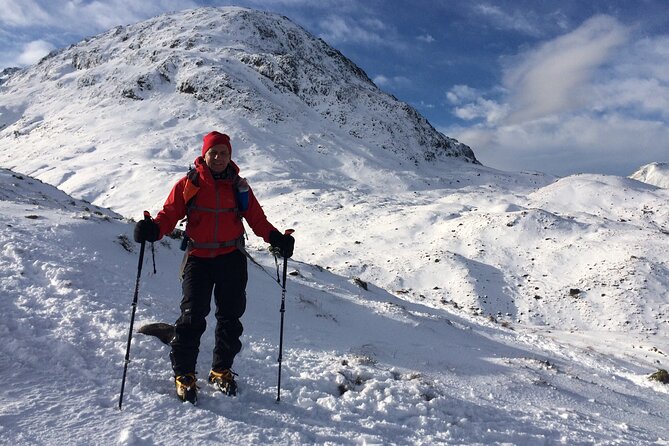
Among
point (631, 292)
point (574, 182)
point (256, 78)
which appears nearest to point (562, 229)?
point (631, 292)

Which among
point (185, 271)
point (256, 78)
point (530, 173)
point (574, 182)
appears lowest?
point (185, 271)

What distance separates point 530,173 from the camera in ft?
201

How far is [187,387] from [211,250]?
157 centimetres

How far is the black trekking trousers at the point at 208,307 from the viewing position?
4.93 metres

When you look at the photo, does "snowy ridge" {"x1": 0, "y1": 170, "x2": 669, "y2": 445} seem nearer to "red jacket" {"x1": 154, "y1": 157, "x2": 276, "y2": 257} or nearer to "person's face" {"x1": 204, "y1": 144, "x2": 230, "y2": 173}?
"red jacket" {"x1": 154, "y1": 157, "x2": 276, "y2": 257}

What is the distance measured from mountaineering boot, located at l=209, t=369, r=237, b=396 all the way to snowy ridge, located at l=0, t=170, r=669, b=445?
13cm

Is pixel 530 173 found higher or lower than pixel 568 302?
higher

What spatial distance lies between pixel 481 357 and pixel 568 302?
12.9m

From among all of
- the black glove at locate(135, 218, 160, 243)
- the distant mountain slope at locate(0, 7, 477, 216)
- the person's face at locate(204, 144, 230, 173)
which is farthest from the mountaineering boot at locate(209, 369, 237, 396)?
the distant mountain slope at locate(0, 7, 477, 216)

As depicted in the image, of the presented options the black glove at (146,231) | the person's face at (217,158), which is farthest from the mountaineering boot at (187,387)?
the person's face at (217,158)

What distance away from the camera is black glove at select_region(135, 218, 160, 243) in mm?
4719

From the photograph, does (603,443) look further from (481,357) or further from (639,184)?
(639,184)

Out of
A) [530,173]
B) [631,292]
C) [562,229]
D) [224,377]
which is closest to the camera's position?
[224,377]

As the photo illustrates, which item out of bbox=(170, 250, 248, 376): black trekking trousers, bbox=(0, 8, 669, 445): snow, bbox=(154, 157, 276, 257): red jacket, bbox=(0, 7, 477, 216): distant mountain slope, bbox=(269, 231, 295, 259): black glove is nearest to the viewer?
bbox=(0, 8, 669, 445): snow
